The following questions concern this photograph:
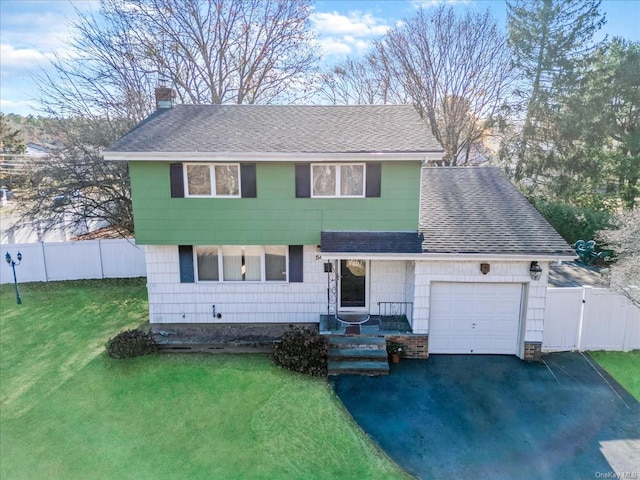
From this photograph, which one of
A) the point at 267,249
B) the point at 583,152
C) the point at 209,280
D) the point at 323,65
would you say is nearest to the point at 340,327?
the point at 267,249

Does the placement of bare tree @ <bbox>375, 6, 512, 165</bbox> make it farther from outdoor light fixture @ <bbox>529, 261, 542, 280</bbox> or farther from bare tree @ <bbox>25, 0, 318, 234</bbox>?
outdoor light fixture @ <bbox>529, 261, 542, 280</bbox>

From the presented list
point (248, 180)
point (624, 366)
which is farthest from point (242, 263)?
point (624, 366)

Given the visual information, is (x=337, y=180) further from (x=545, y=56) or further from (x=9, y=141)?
(x=9, y=141)

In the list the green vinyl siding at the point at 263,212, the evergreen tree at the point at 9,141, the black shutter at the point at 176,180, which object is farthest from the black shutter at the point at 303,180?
the evergreen tree at the point at 9,141

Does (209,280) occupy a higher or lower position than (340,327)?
higher

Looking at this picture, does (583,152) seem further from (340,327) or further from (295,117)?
(340,327)

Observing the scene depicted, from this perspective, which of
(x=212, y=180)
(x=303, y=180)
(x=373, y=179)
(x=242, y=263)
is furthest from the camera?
(x=242, y=263)

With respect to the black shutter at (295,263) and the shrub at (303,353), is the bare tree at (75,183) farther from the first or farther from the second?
the shrub at (303,353)

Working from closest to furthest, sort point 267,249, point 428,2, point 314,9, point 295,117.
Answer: point 267,249
point 295,117
point 314,9
point 428,2
